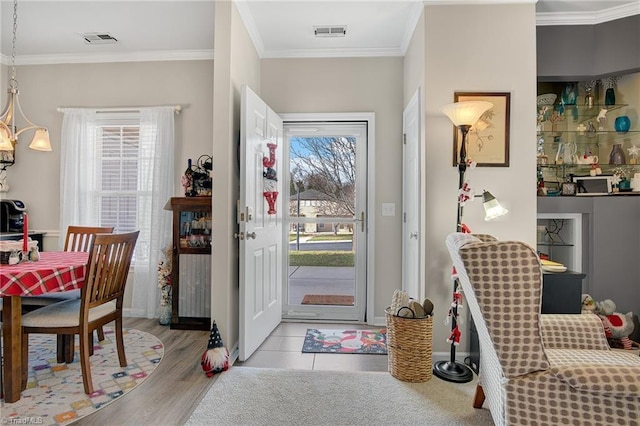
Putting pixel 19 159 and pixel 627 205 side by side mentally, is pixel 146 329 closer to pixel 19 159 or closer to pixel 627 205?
pixel 19 159

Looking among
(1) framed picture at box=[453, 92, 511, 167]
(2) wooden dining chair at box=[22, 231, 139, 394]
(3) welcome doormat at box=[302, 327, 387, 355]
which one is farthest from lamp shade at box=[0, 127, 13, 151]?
(1) framed picture at box=[453, 92, 511, 167]

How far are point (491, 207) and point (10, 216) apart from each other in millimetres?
4464

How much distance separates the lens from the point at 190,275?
131 inches

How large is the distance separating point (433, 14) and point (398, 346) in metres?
2.38

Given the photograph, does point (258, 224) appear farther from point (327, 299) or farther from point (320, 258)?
point (327, 299)

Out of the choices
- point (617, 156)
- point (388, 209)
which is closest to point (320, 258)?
point (388, 209)

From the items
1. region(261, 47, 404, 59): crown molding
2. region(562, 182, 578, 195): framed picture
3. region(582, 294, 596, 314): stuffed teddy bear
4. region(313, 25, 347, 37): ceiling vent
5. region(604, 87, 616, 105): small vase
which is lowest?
region(582, 294, 596, 314): stuffed teddy bear

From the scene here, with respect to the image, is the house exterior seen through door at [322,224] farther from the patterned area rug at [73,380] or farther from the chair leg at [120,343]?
the chair leg at [120,343]

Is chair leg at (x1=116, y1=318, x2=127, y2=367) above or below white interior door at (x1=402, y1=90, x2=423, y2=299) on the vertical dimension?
below

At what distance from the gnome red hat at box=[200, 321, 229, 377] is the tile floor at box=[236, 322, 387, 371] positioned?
0.19 m

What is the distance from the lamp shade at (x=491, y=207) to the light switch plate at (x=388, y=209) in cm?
119

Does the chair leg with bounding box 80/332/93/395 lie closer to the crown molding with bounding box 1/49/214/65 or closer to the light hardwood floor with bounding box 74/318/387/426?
the light hardwood floor with bounding box 74/318/387/426

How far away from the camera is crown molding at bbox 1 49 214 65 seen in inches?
144

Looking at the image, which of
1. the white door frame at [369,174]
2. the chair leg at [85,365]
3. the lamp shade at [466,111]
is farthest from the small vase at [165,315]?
the lamp shade at [466,111]
